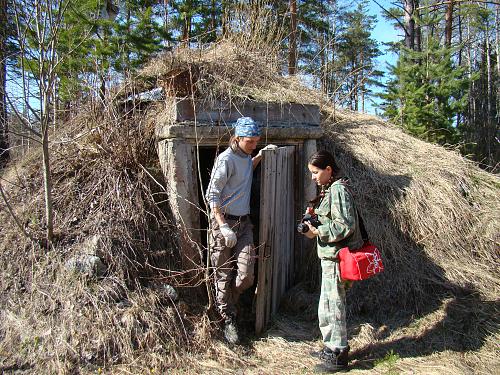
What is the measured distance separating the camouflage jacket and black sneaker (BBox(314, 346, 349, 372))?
2.66 ft

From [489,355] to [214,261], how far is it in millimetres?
2648

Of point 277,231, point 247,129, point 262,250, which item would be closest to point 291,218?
point 277,231

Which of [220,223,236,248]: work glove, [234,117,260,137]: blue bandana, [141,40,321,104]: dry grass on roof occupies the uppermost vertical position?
[141,40,321,104]: dry grass on roof

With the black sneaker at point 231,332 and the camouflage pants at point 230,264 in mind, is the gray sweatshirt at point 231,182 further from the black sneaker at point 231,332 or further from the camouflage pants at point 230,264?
the black sneaker at point 231,332

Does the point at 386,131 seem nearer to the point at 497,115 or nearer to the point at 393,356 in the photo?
the point at 393,356

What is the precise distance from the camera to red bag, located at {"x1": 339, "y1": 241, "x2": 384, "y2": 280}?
127 inches

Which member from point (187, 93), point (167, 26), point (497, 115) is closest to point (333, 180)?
point (187, 93)

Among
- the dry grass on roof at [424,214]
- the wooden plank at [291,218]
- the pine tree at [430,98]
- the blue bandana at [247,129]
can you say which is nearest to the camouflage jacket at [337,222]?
the blue bandana at [247,129]

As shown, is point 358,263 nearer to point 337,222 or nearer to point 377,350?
point 337,222

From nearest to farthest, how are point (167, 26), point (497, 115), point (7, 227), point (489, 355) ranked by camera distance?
1. point (489, 355)
2. point (7, 227)
3. point (167, 26)
4. point (497, 115)

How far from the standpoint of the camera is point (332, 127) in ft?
19.9

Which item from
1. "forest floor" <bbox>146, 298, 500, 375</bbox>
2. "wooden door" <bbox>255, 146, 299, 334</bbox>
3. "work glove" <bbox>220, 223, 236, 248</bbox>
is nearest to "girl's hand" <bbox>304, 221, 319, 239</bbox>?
"work glove" <bbox>220, 223, 236, 248</bbox>

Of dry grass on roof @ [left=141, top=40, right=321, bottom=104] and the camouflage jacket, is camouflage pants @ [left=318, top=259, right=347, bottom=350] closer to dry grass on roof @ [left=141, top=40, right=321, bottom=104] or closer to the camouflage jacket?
the camouflage jacket

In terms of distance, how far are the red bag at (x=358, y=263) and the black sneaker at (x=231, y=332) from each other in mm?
1219
